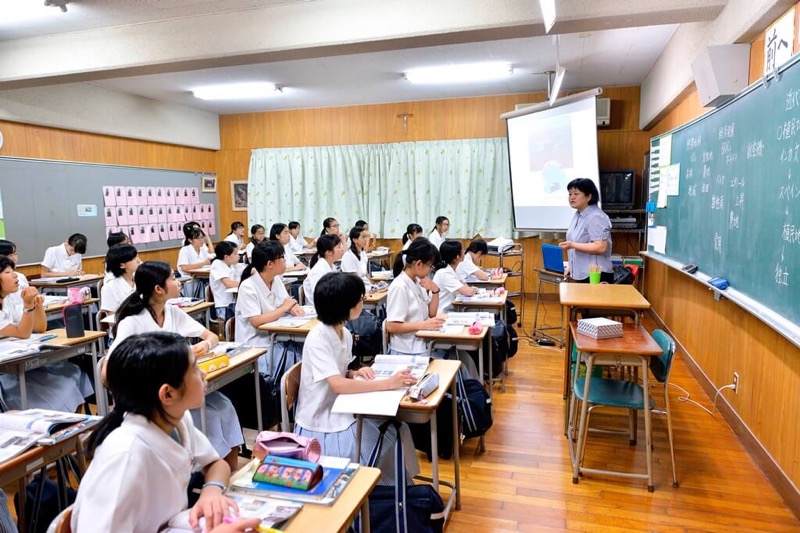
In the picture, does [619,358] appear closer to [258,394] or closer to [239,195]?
[258,394]

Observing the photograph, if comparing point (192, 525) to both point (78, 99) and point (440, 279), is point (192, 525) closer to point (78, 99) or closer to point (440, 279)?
point (440, 279)

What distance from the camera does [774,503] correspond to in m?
2.59

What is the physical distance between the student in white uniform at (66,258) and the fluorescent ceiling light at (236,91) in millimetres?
2679

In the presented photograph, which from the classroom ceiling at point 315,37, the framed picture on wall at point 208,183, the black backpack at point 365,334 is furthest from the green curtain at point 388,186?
the black backpack at point 365,334

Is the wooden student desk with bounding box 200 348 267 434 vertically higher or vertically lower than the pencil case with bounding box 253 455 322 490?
lower

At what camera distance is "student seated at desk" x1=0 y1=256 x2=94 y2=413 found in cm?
286

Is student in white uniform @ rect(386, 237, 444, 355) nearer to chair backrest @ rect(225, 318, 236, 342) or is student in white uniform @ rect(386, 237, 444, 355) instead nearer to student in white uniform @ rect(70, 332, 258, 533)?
chair backrest @ rect(225, 318, 236, 342)

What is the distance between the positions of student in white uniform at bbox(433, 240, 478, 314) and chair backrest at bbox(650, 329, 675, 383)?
1.65 m

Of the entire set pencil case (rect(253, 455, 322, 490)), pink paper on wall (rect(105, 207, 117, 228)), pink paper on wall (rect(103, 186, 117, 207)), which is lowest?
pencil case (rect(253, 455, 322, 490))

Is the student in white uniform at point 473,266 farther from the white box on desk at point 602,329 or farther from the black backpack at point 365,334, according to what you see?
the white box on desk at point 602,329

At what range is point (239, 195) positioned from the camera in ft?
31.1

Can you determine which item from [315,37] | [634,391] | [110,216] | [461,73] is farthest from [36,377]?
[461,73]

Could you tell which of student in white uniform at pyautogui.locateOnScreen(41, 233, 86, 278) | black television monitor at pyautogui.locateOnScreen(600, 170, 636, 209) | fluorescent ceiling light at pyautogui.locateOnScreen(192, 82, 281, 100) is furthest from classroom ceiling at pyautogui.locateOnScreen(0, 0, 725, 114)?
student in white uniform at pyautogui.locateOnScreen(41, 233, 86, 278)

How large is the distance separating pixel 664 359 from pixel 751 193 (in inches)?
47.9
